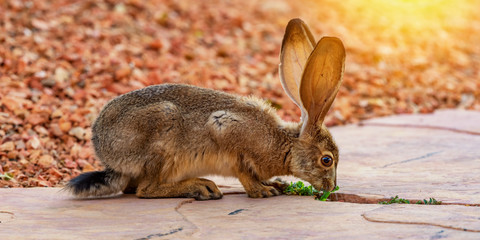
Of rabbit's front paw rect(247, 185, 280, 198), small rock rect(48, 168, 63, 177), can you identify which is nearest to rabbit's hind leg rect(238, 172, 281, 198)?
rabbit's front paw rect(247, 185, 280, 198)

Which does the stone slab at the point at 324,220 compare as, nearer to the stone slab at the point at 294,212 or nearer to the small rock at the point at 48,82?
the stone slab at the point at 294,212

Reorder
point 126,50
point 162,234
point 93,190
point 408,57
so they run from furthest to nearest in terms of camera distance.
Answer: point 408,57
point 126,50
point 93,190
point 162,234

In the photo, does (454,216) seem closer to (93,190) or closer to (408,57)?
(93,190)

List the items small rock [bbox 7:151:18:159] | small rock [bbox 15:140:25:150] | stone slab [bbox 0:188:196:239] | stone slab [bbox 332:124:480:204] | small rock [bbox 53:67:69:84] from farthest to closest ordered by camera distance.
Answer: small rock [bbox 53:67:69:84] → small rock [bbox 15:140:25:150] → small rock [bbox 7:151:18:159] → stone slab [bbox 332:124:480:204] → stone slab [bbox 0:188:196:239]

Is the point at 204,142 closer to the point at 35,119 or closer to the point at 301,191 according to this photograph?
the point at 301,191

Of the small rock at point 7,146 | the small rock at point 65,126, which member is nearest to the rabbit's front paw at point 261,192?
the small rock at point 7,146

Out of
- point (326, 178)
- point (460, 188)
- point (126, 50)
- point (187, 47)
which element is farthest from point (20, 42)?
point (460, 188)

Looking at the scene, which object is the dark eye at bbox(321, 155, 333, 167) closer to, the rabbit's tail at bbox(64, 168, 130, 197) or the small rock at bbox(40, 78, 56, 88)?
the rabbit's tail at bbox(64, 168, 130, 197)
